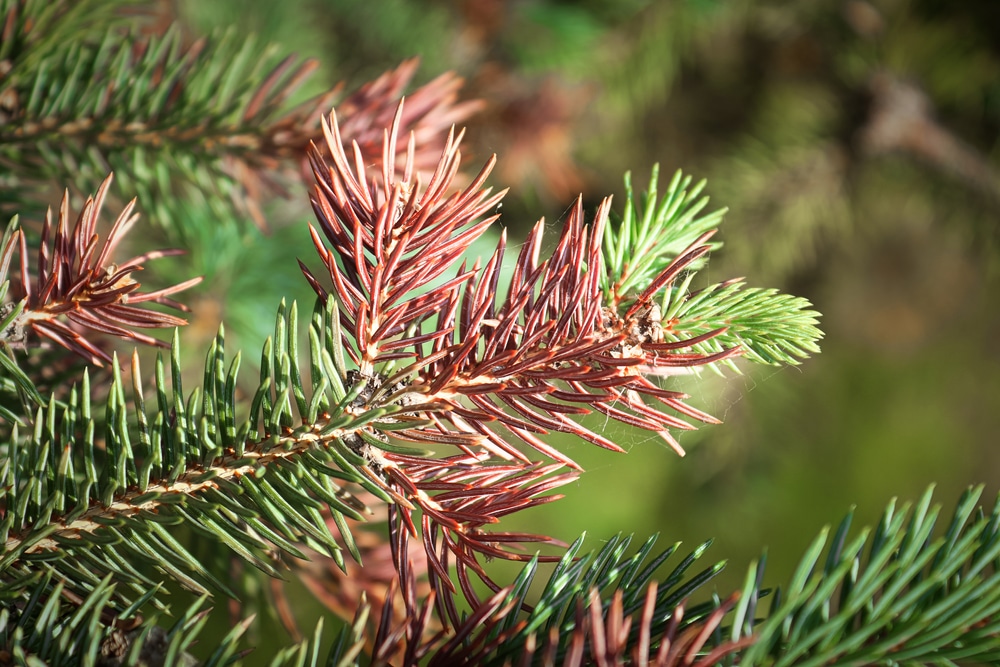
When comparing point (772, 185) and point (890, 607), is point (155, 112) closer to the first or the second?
point (890, 607)

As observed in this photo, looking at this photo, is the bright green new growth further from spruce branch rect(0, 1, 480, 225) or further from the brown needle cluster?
spruce branch rect(0, 1, 480, 225)

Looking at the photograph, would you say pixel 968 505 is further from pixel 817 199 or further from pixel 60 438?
pixel 817 199

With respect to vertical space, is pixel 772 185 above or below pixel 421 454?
above

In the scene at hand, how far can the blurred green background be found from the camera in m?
0.63

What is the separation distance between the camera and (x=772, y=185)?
72cm

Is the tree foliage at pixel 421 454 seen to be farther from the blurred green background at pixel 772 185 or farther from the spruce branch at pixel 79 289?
the blurred green background at pixel 772 185

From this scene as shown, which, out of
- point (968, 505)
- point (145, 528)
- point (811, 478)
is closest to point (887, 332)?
point (811, 478)

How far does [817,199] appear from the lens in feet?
2.42

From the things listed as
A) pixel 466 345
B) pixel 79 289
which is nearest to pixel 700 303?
pixel 466 345

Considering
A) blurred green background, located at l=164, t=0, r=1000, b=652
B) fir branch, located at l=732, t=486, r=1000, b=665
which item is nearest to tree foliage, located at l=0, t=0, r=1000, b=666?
fir branch, located at l=732, t=486, r=1000, b=665

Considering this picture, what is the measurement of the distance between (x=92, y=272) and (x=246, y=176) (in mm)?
139

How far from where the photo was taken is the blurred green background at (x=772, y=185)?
632mm

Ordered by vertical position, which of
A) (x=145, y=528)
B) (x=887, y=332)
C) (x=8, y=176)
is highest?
(x=887, y=332)

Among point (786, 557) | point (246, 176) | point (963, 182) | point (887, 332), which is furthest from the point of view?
point (887, 332)
